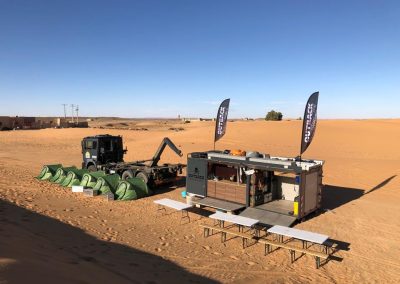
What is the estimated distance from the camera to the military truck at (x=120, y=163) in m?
17.1

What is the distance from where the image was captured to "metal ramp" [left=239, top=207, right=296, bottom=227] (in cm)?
1130

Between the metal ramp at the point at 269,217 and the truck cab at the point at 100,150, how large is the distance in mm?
10135

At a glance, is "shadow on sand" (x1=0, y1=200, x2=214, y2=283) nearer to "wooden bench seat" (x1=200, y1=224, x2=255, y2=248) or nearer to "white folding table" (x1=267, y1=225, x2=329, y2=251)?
"wooden bench seat" (x1=200, y1=224, x2=255, y2=248)

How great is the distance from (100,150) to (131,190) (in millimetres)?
4986

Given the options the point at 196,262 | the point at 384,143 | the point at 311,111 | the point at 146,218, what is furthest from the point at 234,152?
the point at 384,143

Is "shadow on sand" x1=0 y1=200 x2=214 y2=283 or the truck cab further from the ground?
the truck cab

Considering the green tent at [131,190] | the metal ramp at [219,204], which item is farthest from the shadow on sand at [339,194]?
the green tent at [131,190]

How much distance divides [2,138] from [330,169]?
4960 centimetres

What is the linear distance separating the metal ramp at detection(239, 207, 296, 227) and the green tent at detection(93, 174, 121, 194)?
672 cm

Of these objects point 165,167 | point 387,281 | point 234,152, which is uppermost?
point 234,152

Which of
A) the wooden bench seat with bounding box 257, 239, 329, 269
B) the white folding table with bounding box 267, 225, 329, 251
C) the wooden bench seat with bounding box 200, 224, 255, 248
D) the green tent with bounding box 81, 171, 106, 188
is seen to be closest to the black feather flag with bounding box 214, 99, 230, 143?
the green tent with bounding box 81, 171, 106, 188

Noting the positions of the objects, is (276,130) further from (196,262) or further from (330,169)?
(196,262)

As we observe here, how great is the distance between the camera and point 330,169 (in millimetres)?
24328

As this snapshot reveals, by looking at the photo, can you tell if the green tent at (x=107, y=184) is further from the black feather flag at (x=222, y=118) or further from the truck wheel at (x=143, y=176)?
the black feather flag at (x=222, y=118)
